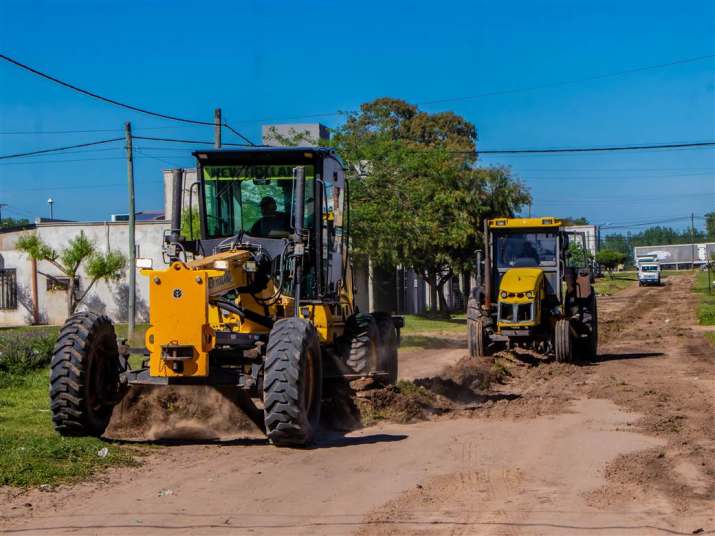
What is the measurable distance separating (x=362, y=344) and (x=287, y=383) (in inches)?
126

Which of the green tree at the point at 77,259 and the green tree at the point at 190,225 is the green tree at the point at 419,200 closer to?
the green tree at the point at 77,259

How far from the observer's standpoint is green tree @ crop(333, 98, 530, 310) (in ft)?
99.0

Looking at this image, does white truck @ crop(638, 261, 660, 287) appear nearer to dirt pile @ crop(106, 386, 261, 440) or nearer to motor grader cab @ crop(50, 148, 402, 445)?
motor grader cab @ crop(50, 148, 402, 445)

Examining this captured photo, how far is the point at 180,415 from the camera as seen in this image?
11906mm

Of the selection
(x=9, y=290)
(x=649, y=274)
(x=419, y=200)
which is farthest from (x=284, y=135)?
(x=649, y=274)

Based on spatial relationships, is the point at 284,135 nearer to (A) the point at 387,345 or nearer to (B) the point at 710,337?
(B) the point at 710,337

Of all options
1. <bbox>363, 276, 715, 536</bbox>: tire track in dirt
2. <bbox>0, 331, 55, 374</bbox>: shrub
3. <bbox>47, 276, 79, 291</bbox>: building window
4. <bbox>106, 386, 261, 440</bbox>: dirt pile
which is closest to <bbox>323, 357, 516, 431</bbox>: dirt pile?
<bbox>363, 276, 715, 536</bbox>: tire track in dirt

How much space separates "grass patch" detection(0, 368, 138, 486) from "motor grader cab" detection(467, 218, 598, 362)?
9.98 meters

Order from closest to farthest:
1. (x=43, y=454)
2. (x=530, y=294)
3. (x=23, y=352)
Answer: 1. (x=43, y=454)
2. (x=23, y=352)
3. (x=530, y=294)

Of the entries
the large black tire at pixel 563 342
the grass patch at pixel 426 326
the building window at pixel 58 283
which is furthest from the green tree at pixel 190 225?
the building window at pixel 58 283

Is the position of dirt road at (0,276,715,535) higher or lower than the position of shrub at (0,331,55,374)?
lower

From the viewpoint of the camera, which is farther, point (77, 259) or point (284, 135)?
point (77, 259)

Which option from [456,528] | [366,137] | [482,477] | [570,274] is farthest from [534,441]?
[366,137]

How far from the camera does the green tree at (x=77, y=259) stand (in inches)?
1586
